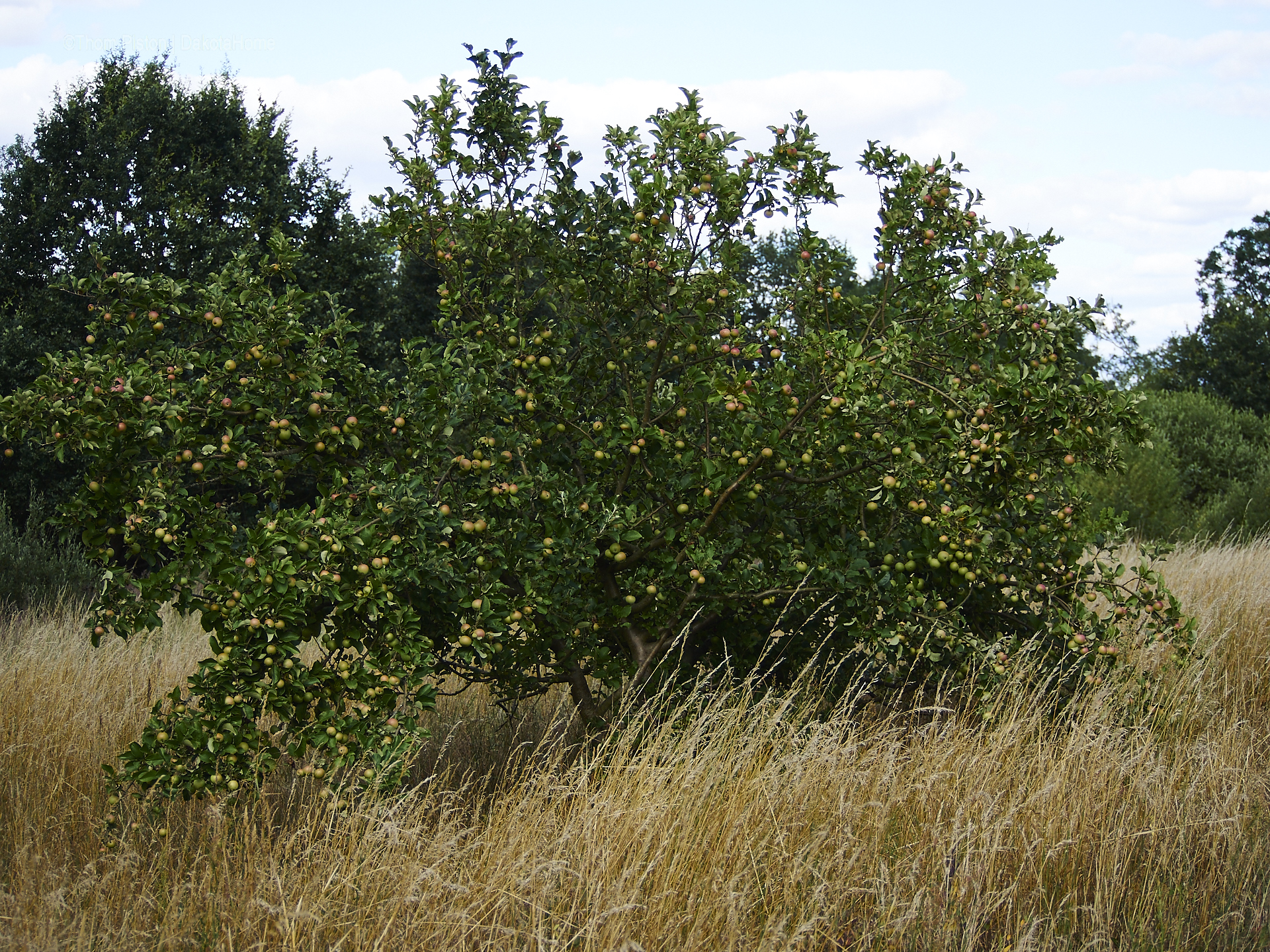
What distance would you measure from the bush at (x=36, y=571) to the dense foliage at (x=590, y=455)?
6.59 m

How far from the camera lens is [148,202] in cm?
1318

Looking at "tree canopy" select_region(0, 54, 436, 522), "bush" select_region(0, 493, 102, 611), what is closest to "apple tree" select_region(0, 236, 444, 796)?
"bush" select_region(0, 493, 102, 611)

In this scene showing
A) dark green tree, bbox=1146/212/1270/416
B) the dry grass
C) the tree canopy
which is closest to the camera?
the dry grass

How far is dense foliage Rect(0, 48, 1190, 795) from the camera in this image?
4.06 meters

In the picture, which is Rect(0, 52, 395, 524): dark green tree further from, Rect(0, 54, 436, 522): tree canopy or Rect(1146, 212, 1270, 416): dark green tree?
Rect(1146, 212, 1270, 416): dark green tree

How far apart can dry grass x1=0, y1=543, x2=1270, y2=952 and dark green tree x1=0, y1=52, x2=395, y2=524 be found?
8674 mm

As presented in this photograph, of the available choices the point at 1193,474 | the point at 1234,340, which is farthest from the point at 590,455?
the point at 1234,340

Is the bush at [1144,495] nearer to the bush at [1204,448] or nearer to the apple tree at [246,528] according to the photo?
the bush at [1204,448]

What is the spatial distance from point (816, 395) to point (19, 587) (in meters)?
8.99

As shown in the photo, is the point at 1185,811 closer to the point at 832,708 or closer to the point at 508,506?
the point at 832,708

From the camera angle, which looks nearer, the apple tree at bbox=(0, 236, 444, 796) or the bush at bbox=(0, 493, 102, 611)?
the apple tree at bbox=(0, 236, 444, 796)

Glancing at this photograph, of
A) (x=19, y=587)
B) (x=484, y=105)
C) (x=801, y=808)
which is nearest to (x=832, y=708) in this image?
(x=801, y=808)

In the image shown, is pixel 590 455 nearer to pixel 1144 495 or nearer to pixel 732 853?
pixel 732 853

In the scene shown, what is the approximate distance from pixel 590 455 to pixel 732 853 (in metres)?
1.74
